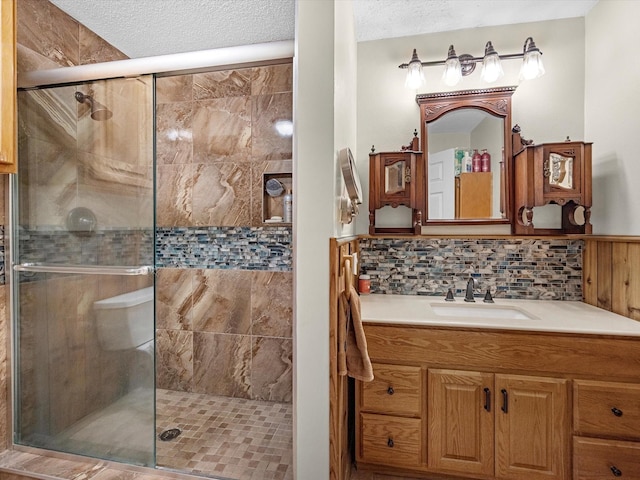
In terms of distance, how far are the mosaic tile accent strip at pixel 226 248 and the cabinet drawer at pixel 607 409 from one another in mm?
1675

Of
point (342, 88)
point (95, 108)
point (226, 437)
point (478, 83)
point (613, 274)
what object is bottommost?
point (226, 437)

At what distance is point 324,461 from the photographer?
1.31 metres

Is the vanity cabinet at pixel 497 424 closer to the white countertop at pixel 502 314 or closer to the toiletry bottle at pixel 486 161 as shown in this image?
the white countertop at pixel 502 314

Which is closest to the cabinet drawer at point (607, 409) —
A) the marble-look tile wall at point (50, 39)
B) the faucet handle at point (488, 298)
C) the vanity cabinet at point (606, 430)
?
the vanity cabinet at point (606, 430)

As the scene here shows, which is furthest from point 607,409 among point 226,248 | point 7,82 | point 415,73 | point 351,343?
point 7,82

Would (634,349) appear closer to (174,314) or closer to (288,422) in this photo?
(288,422)

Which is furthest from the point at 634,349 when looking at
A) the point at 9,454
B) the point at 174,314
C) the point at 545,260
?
the point at 9,454

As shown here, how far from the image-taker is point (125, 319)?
151cm

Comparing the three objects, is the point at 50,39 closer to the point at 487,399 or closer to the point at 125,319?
the point at 125,319

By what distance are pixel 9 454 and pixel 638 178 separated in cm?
338

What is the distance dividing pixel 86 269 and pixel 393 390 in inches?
62.1

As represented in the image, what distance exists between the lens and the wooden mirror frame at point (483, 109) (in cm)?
199

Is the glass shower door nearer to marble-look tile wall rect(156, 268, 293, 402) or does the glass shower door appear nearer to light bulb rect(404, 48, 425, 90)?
marble-look tile wall rect(156, 268, 293, 402)

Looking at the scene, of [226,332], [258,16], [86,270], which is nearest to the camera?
[86,270]
